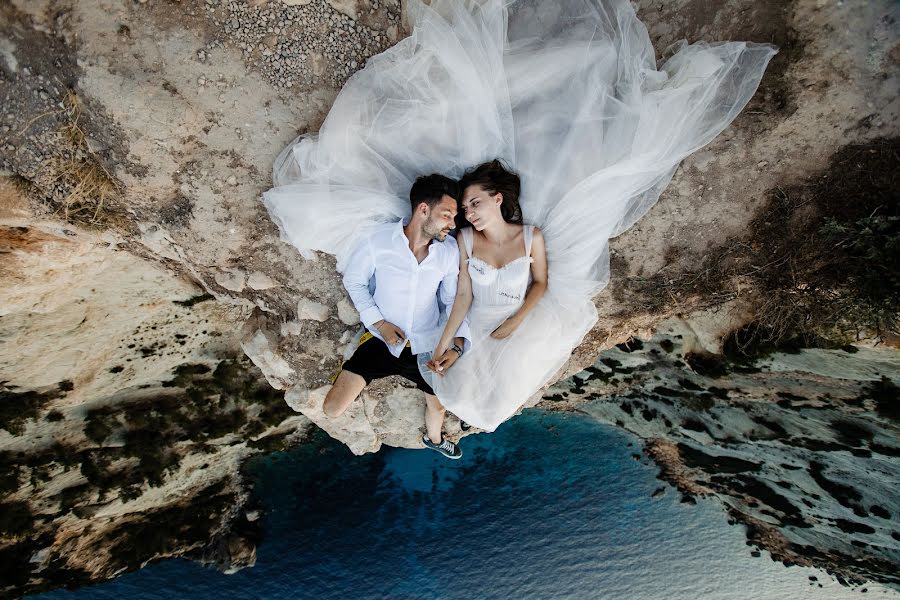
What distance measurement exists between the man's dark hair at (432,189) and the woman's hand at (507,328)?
111 cm

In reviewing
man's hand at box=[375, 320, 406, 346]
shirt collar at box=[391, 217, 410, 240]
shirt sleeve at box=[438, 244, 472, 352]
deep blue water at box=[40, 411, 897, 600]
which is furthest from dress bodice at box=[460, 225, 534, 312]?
deep blue water at box=[40, 411, 897, 600]

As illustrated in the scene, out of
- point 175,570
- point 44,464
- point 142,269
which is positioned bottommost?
point 175,570

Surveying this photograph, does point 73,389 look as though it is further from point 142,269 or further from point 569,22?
point 569,22

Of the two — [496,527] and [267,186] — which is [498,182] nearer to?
[267,186]

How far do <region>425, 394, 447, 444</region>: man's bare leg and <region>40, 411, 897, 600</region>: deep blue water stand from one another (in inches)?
152

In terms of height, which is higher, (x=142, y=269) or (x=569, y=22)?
(x=569, y=22)

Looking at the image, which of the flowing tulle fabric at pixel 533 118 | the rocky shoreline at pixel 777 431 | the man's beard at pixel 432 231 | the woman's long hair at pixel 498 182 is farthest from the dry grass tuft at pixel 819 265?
the man's beard at pixel 432 231

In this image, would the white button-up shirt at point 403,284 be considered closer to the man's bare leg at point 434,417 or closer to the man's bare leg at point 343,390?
the man's bare leg at point 343,390

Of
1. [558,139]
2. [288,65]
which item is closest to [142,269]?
[288,65]

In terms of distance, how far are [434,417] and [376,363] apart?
107 cm

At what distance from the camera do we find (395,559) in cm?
876

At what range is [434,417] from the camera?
17.0 feet

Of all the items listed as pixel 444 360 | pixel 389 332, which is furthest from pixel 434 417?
pixel 389 332

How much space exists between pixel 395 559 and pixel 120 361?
5553 mm
